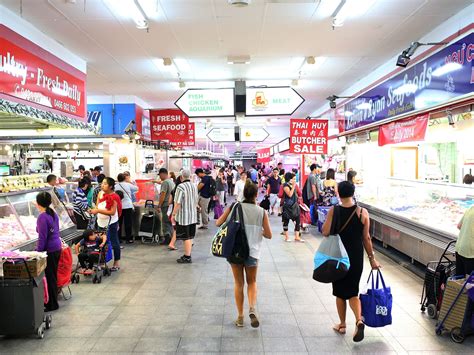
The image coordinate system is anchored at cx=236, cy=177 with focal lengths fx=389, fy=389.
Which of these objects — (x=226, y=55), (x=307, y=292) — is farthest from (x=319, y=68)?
(x=307, y=292)

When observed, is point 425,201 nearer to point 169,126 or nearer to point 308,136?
point 308,136

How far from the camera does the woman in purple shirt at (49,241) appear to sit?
4.69 m

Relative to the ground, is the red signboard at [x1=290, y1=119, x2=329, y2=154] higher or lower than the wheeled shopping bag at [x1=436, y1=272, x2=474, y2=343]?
higher

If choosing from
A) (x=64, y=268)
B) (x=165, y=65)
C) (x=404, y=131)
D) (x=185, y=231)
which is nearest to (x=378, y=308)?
(x=64, y=268)

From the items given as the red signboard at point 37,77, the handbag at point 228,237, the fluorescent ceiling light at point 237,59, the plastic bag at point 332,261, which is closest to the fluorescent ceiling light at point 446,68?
the plastic bag at point 332,261

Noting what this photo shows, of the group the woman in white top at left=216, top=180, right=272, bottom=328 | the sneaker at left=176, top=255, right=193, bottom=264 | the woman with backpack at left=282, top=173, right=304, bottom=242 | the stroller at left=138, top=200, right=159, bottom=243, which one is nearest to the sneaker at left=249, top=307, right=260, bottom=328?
the woman in white top at left=216, top=180, right=272, bottom=328

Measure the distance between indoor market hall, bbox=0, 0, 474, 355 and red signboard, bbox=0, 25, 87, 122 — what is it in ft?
0.14

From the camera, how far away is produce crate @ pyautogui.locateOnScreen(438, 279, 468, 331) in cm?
395

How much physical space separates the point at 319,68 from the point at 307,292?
6.16 meters

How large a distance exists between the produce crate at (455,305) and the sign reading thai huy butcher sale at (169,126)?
880 cm

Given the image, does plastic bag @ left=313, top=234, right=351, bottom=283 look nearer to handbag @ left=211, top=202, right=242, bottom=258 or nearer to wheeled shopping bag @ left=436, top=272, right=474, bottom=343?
handbag @ left=211, top=202, right=242, bottom=258

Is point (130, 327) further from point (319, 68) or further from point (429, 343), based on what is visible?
point (319, 68)

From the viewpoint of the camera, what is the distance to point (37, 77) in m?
6.46

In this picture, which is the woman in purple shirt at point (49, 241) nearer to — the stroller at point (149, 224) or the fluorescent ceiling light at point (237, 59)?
the stroller at point (149, 224)
